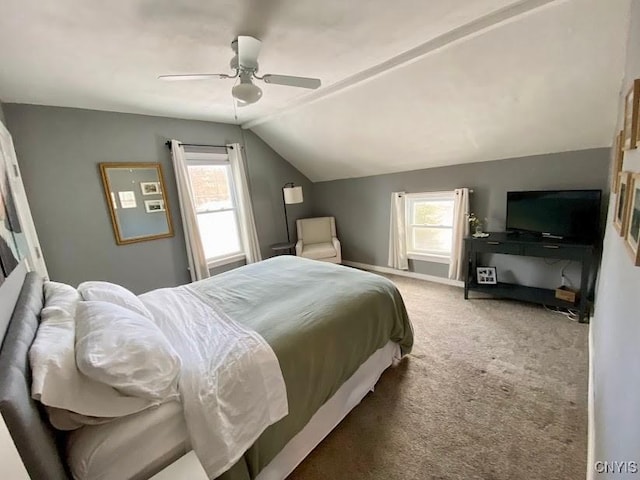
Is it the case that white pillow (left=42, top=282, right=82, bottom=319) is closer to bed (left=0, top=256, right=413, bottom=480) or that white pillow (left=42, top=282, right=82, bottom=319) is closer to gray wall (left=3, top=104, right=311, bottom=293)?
bed (left=0, top=256, right=413, bottom=480)

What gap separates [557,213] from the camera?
268 cm

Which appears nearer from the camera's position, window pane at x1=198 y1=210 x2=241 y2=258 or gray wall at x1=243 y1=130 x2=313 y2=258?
window pane at x1=198 y1=210 x2=241 y2=258

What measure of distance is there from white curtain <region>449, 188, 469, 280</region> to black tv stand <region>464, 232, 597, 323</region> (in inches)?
6.8

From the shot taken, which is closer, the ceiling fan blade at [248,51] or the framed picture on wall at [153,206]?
the ceiling fan blade at [248,51]

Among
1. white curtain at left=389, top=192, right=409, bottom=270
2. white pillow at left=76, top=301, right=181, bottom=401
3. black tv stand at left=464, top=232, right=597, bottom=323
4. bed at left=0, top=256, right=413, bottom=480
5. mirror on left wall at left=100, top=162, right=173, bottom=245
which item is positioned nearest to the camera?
bed at left=0, top=256, right=413, bottom=480

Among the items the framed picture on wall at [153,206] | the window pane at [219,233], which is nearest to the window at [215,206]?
the window pane at [219,233]

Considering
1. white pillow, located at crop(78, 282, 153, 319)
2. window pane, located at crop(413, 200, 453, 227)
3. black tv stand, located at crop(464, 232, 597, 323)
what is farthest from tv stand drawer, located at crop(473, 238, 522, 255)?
white pillow, located at crop(78, 282, 153, 319)

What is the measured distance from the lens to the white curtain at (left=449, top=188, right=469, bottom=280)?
3.29 metres

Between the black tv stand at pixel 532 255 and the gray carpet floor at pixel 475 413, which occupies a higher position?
the black tv stand at pixel 532 255

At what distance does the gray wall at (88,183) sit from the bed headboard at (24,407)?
208 cm

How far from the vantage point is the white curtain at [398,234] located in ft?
13.1

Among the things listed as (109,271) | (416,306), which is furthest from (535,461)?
(109,271)

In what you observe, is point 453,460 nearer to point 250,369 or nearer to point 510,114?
point 250,369

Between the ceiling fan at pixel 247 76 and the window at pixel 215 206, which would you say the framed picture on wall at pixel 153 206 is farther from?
the ceiling fan at pixel 247 76
